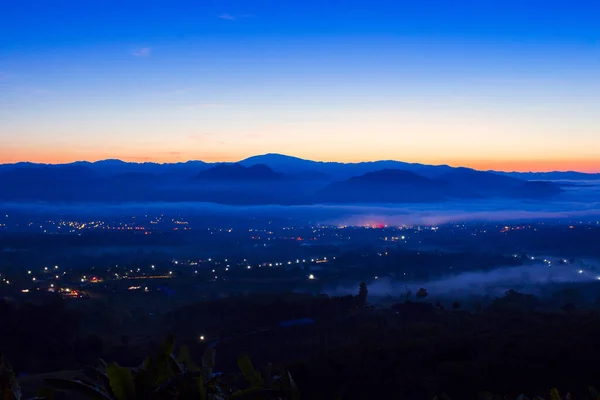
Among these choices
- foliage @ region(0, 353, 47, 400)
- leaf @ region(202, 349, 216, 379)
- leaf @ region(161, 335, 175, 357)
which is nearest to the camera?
foliage @ region(0, 353, 47, 400)

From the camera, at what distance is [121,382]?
3.42m

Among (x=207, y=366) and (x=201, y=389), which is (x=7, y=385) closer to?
(x=201, y=389)

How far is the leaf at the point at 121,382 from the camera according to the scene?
3.36 metres

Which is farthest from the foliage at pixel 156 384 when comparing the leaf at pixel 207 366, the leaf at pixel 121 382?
the leaf at pixel 207 366

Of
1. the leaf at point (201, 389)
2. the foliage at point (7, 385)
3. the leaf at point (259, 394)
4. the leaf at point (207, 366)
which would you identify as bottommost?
the leaf at point (259, 394)

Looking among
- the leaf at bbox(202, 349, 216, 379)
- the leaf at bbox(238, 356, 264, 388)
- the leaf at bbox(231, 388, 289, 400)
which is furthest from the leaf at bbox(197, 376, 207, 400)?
the leaf at bbox(238, 356, 264, 388)

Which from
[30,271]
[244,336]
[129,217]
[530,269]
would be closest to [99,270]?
[30,271]

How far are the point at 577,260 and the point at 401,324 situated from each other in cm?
7447

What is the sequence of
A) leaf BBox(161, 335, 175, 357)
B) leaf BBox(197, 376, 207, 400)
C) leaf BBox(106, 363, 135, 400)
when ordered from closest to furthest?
leaf BBox(106, 363, 135, 400) → leaf BBox(197, 376, 207, 400) → leaf BBox(161, 335, 175, 357)

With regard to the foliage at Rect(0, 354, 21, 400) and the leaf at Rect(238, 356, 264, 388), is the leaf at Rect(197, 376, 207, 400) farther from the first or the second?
the foliage at Rect(0, 354, 21, 400)

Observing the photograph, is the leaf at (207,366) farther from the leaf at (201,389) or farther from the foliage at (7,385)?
the foliage at (7,385)

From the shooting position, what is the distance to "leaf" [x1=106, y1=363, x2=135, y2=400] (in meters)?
3.36

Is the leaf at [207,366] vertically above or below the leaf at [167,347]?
below

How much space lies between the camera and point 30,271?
81.2 m
